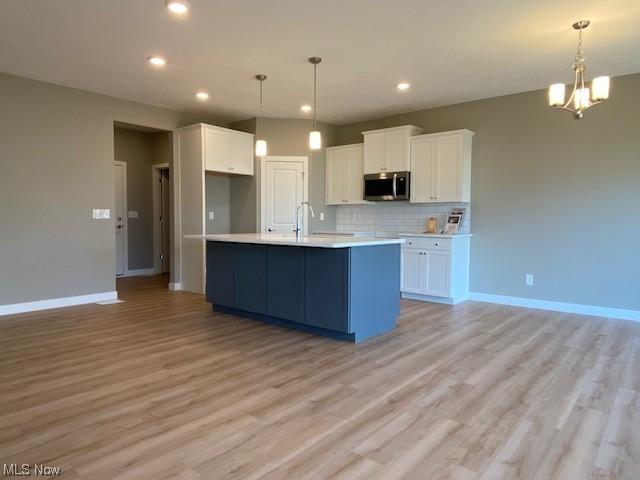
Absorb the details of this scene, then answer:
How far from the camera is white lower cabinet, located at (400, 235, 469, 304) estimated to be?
5457 mm

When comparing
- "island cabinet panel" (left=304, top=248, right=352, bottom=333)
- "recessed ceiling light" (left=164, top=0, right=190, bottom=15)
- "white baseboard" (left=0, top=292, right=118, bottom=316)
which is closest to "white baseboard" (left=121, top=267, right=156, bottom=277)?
"white baseboard" (left=0, top=292, right=118, bottom=316)

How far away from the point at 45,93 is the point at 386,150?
4.44m

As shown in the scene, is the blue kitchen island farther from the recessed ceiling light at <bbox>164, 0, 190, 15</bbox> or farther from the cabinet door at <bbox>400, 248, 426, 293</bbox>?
the recessed ceiling light at <bbox>164, 0, 190, 15</bbox>

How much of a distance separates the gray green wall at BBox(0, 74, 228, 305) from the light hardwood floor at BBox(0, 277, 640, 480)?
1.02 m

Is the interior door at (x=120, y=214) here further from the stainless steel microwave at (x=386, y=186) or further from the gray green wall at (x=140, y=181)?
the stainless steel microwave at (x=386, y=186)

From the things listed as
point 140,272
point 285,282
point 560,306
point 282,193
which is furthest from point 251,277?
point 140,272

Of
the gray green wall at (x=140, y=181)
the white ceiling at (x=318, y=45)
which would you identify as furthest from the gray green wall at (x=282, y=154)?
the gray green wall at (x=140, y=181)

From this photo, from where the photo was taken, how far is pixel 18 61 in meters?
4.35

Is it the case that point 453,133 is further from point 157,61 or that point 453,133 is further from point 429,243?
point 157,61

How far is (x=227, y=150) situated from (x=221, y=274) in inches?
91.0

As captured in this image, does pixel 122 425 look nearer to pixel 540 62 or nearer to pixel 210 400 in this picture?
pixel 210 400

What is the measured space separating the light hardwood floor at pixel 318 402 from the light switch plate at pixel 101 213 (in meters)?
1.66

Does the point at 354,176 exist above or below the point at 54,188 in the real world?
above

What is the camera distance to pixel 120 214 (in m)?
7.64
